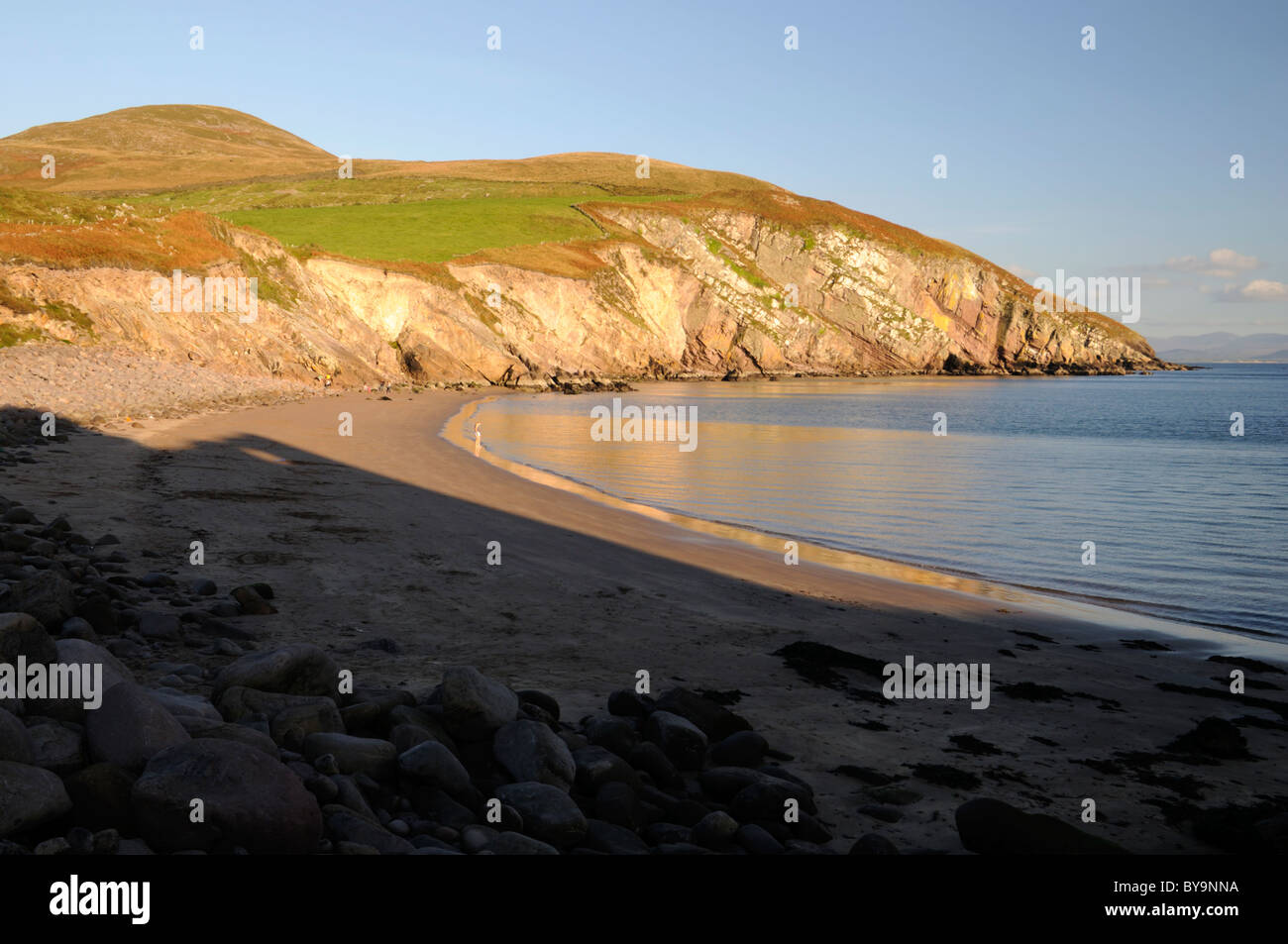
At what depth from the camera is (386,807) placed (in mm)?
5137

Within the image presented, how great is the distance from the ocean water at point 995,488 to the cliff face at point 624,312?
43.4 ft

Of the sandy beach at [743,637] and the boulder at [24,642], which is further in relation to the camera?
the sandy beach at [743,637]

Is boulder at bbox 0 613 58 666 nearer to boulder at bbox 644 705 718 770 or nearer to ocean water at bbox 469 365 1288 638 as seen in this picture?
boulder at bbox 644 705 718 770

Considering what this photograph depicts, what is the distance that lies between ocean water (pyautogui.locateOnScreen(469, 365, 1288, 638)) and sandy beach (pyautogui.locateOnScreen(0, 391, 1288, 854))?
2.60 meters

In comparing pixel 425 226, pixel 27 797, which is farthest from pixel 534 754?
pixel 425 226

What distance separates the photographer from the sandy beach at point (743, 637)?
688 cm

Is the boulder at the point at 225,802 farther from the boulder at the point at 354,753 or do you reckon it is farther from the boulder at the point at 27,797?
the boulder at the point at 354,753

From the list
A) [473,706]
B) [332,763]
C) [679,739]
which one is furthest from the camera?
[679,739]

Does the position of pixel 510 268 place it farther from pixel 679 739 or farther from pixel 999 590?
pixel 679 739

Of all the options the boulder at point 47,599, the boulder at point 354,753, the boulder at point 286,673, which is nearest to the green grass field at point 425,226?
the boulder at point 47,599

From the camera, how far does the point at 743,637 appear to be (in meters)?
10.6

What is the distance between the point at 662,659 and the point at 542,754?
367 cm

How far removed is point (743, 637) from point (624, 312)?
84.3 m
